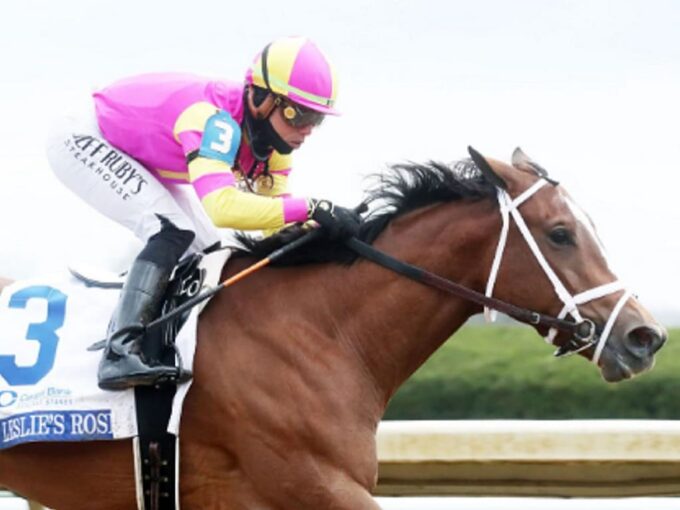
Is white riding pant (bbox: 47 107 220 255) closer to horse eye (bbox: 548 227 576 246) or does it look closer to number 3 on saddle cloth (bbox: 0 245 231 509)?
number 3 on saddle cloth (bbox: 0 245 231 509)

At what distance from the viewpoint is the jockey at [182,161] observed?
4461mm

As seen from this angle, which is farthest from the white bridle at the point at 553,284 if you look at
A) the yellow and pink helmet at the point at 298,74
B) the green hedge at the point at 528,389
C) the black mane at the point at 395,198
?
the green hedge at the point at 528,389

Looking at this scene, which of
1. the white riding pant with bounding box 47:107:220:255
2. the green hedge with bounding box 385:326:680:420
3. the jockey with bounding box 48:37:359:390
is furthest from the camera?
the green hedge with bounding box 385:326:680:420

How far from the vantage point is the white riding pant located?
4.79 meters

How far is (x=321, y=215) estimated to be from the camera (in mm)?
4555

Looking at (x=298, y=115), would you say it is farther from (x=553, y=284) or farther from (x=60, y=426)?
(x=60, y=426)

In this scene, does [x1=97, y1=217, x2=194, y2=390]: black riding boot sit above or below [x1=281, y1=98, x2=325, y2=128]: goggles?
below

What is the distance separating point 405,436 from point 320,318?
1.66 m

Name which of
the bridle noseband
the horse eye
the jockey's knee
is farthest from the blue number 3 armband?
the horse eye

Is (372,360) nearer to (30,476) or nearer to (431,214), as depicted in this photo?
(431,214)

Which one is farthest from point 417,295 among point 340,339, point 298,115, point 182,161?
point 182,161

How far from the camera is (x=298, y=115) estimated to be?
467 cm

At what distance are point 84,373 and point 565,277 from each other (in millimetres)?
1534

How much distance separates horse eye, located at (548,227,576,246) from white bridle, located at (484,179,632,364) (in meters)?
0.06
